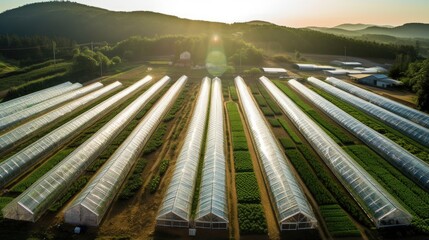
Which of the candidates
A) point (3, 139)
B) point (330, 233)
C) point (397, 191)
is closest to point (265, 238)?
point (330, 233)

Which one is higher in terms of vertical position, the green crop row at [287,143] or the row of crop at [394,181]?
the green crop row at [287,143]

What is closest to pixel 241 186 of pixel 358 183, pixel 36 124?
pixel 358 183

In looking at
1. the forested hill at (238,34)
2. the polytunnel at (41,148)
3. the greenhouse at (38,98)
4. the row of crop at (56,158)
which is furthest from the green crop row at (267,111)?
the forested hill at (238,34)

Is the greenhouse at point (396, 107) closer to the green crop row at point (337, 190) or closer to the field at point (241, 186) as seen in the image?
the field at point (241, 186)

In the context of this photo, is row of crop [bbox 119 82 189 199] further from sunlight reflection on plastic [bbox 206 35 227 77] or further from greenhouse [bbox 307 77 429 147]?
sunlight reflection on plastic [bbox 206 35 227 77]

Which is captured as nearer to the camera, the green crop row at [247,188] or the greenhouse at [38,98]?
the green crop row at [247,188]

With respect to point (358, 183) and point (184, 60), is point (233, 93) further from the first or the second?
point (184, 60)
